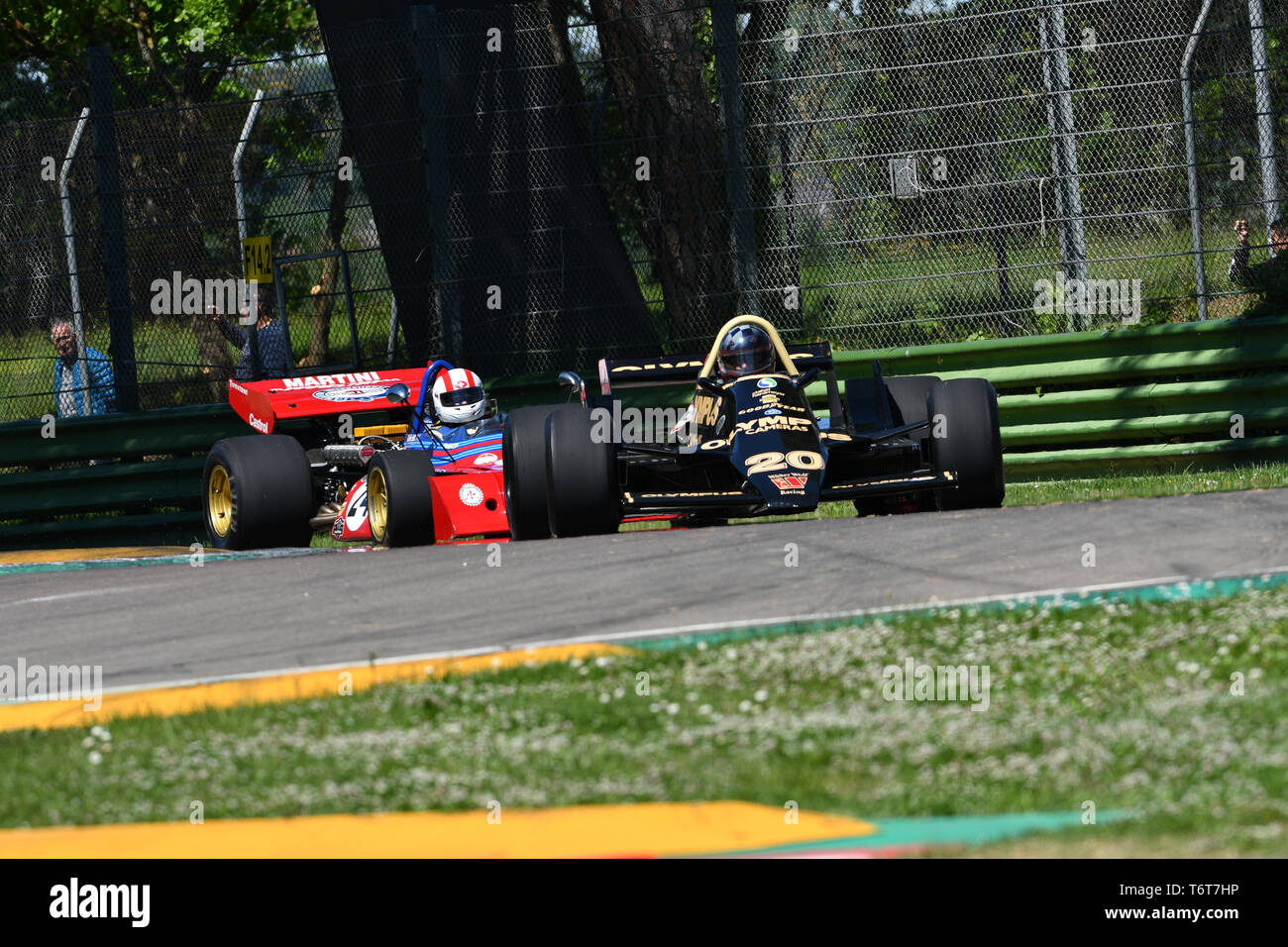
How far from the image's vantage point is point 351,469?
38.7 feet

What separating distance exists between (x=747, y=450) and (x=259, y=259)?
5233 mm

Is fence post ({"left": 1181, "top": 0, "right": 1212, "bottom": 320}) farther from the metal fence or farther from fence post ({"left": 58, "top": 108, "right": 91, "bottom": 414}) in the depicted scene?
fence post ({"left": 58, "top": 108, "right": 91, "bottom": 414})

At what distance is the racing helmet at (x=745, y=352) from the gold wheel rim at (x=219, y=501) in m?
3.57

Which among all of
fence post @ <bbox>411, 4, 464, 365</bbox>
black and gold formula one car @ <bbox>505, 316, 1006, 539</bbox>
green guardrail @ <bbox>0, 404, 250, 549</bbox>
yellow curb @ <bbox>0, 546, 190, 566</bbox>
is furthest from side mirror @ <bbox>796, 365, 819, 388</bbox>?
green guardrail @ <bbox>0, 404, 250, 549</bbox>

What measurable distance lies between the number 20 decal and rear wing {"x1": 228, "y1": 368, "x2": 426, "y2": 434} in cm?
347

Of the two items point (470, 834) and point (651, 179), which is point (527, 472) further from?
point (470, 834)

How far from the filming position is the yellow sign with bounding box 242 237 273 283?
42.1ft

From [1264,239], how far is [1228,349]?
0.72 meters

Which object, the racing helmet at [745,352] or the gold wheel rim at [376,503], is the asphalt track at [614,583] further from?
the gold wheel rim at [376,503]

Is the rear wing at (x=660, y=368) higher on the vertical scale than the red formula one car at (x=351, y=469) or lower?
higher

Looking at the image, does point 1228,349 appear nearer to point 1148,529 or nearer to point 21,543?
point 1148,529

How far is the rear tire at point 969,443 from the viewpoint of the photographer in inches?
369

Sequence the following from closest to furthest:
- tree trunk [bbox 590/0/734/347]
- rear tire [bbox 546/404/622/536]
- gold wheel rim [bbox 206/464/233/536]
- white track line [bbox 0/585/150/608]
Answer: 1. white track line [bbox 0/585/150/608]
2. rear tire [bbox 546/404/622/536]
3. gold wheel rim [bbox 206/464/233/536]
4. tree trunk [bbox 590/0/734/347]

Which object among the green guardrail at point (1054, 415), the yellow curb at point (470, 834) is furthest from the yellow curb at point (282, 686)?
the green guardrail at point (1054, 415)
